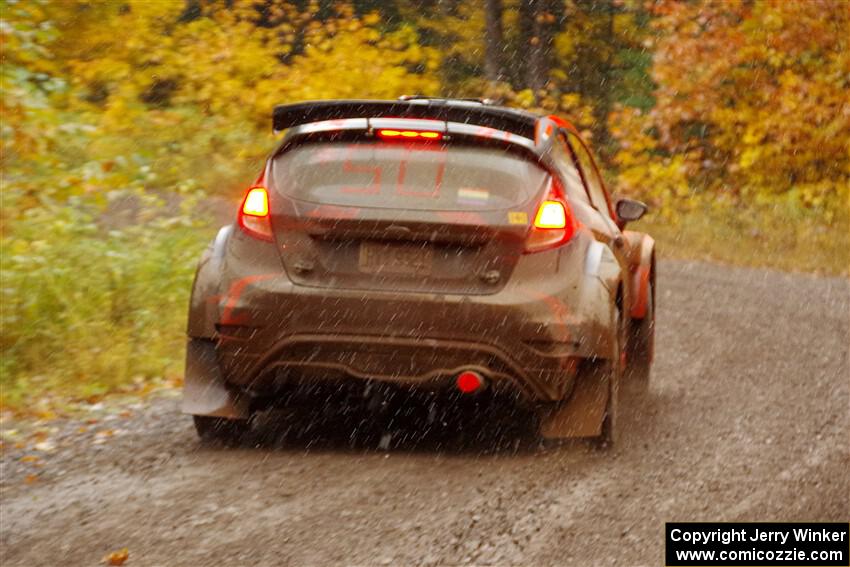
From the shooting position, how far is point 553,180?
21.9ft

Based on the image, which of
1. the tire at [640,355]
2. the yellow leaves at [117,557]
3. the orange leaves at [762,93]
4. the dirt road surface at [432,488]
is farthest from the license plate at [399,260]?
the orange leaves at [762,93]

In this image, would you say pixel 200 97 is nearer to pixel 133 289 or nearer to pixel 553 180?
pixel 133 289

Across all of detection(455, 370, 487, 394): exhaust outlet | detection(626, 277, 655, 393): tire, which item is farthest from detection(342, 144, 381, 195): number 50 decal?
detection(626, 277, 655, 393): tire

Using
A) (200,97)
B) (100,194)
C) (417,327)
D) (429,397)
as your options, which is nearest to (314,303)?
(417,327)

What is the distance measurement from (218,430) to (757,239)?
1541 cm

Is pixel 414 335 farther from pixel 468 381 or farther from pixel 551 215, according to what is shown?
pixel 551 215

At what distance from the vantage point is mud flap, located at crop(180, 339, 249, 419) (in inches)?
273

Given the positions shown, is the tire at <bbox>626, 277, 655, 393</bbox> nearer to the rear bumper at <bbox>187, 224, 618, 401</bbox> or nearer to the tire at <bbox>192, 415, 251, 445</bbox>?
the rear bumper at <bbox>187, 224, 618, 401</bbox>

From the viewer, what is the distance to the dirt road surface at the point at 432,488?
17.0ft

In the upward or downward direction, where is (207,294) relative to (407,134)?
downward

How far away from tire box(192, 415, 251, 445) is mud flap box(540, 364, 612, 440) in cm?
159

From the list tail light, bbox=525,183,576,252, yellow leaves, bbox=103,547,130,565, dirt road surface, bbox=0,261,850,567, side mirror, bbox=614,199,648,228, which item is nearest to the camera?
yellow leaves, bbox=103,547,130,565

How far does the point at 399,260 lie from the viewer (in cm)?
646

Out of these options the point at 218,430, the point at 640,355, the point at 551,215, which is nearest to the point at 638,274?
the point at 640,355
